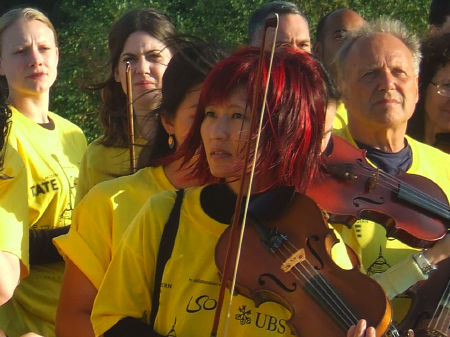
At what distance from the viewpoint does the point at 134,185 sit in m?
3.51

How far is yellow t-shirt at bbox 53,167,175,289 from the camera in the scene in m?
3.34

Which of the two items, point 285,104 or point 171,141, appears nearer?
point 285,104

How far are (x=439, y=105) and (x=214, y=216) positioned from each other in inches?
76.8

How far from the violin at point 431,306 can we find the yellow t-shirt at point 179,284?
565 mm

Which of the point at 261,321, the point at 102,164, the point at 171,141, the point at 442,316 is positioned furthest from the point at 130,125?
the point at 261,321

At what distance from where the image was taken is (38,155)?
178 inches

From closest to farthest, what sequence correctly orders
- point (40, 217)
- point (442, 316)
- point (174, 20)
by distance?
point (442, 316) → point (40, 217) → point (174, 20)

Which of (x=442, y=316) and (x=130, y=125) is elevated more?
(x=130, y=125)

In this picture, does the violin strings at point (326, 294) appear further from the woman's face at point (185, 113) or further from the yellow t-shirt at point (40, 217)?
the yellow t-shirt at point (40, 217)

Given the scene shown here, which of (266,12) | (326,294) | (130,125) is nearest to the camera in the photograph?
(326,294)

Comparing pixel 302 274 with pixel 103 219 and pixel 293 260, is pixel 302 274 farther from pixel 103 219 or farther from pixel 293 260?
pixel 103 219

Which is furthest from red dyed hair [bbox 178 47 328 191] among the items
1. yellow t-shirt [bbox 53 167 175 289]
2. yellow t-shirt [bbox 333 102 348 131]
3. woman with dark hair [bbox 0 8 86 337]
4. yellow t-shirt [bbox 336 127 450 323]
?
yellow t-shirt [bbox 333 102 348 131]

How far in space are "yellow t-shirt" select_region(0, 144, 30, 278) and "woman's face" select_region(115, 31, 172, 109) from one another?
1.04 m

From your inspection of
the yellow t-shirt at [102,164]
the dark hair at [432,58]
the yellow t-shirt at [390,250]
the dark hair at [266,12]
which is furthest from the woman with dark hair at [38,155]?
the dark hair at [432,58]
